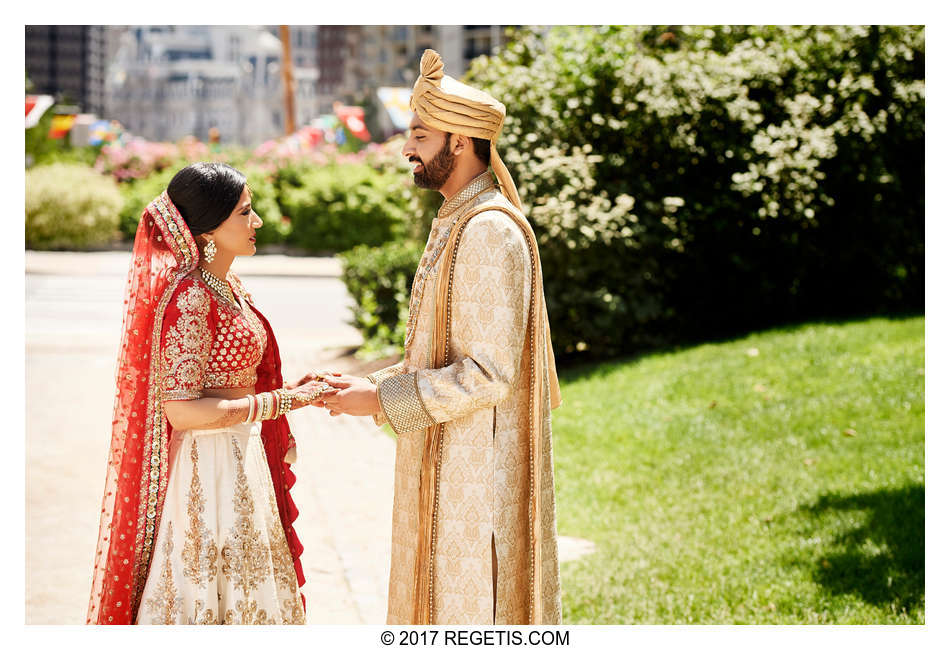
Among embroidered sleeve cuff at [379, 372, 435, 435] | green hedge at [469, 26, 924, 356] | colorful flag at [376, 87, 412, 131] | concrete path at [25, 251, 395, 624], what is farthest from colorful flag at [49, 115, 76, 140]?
embroidered sleeve cuff at [379, 372, 435, 435]

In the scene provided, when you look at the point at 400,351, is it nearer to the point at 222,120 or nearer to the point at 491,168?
the point at 491,168

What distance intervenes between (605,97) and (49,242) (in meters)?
17.6

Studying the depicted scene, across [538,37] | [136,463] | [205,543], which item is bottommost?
[205,543]

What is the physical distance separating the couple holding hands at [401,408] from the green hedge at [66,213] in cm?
2247

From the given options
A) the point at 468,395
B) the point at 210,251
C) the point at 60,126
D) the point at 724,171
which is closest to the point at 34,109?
the point at 60,126

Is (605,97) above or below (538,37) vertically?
below

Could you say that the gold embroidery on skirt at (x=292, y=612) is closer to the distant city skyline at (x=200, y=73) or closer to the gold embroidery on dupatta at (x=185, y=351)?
the gold embroidery on dupatta at (x=185, y=351)

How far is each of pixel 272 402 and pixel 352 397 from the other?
0.81 feet

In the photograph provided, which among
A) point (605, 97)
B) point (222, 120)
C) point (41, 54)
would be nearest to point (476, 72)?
point (605, 97)

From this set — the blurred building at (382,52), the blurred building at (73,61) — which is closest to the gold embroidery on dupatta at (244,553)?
the blurred building at (382,52)

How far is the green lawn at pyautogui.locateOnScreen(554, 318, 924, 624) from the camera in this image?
5082mm

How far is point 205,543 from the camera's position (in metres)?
3.23

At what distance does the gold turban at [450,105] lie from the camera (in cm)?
310
